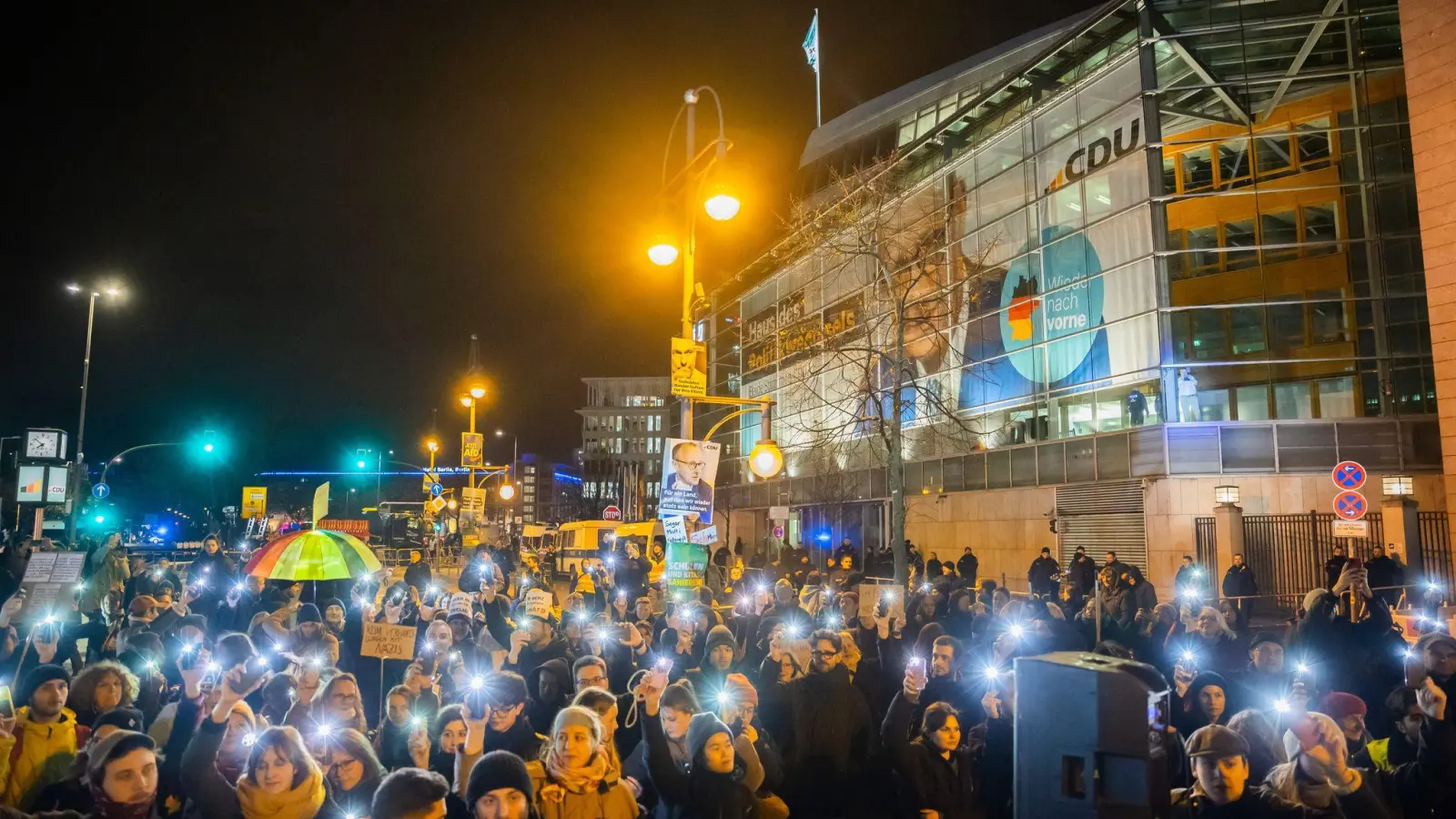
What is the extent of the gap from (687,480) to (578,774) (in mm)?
6425

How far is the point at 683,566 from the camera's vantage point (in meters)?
10.9

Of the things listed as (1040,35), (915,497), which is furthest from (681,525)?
(1040,35)

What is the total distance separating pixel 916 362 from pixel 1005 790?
2859 cm

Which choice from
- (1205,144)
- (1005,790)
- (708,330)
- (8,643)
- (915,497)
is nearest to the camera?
(1005,790)

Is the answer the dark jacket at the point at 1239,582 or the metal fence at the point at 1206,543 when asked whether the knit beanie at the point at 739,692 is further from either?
the metal fence at the point at 1206,543

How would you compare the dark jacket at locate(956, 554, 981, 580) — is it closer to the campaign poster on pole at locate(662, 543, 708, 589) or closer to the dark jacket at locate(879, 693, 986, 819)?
the campaign poster on pole at locate(662, 543, 708, 589)

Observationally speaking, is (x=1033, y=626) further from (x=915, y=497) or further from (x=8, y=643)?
(x=915, y=497)

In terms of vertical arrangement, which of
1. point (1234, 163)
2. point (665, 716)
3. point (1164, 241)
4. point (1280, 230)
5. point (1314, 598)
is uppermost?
point (1234, 163)

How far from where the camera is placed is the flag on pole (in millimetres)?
47875

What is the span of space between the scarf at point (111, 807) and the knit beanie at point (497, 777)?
5.46 ft

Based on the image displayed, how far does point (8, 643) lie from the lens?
7.73m

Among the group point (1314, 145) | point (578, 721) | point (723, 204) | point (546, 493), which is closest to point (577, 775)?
point (578, 721)

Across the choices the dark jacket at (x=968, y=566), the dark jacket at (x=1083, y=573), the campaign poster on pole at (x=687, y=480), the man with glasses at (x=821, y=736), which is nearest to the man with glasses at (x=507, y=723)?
the man with glasses at (x=821, y=736)

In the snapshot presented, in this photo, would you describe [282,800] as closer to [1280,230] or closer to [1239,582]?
[1239,582]
